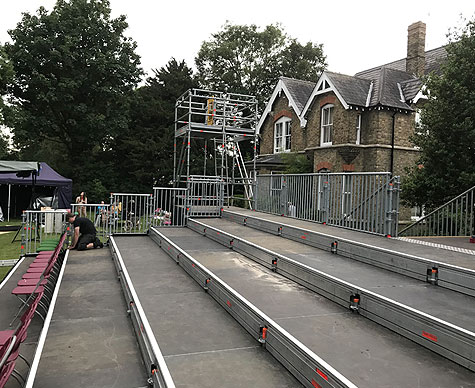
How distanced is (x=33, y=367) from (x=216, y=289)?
2.86 m

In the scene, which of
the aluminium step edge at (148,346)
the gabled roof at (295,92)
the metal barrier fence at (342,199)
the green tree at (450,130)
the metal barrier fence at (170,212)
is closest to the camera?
the aluminium step edge at (148,346)

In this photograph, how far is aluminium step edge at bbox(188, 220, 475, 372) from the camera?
141 inches

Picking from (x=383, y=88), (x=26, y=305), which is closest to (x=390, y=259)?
(x=26, y=305)

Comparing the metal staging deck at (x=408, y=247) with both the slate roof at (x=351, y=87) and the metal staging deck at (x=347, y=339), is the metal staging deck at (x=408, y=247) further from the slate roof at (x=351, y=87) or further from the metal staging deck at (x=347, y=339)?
the slate roof at (x=351, y=87)

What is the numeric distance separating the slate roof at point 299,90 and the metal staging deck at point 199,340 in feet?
61.4

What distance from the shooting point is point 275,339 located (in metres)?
4.11

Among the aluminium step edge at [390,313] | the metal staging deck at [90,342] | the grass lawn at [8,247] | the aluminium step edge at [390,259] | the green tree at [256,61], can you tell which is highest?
the green tree at [256,61]

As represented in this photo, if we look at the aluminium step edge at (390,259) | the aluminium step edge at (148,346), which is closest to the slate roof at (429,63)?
the aluminium step edge at (390,259)

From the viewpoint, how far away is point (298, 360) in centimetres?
365

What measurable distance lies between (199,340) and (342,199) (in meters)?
6.33

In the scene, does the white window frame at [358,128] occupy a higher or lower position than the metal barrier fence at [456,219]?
higher

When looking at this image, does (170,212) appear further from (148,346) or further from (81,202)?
(148,346)

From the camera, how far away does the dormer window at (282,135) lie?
24791 mm

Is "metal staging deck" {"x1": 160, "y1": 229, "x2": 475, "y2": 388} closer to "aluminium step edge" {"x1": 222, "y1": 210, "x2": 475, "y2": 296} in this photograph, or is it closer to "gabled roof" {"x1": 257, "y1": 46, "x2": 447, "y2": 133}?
"aluminium step edge" {"x1": 222, "y1": 210, "x2": 475, "y2": 296}
